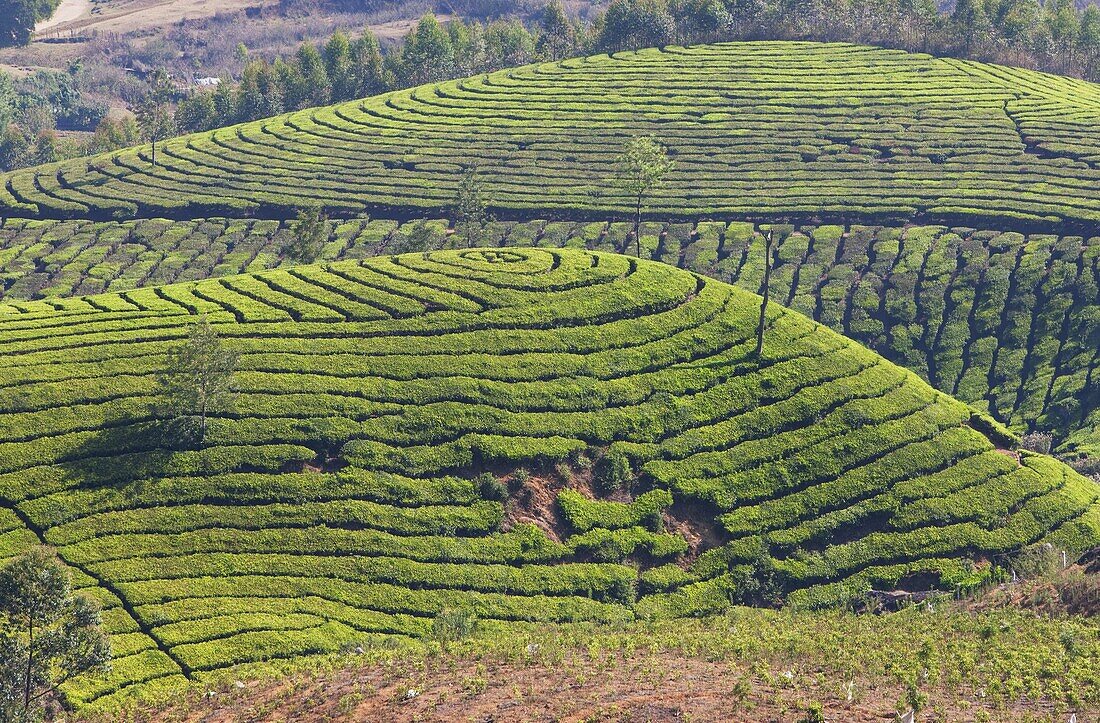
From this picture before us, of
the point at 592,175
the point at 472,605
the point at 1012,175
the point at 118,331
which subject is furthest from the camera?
the point at 592,175

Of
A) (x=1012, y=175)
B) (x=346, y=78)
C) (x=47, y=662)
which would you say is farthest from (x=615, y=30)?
(x=47, y=662)

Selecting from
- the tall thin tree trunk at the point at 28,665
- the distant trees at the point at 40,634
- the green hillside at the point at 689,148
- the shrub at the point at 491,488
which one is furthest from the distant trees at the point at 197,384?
the green hillside at the point at 689,148

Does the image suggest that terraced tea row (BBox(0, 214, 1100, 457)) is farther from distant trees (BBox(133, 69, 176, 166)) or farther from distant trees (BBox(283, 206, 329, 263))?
distant trees (BBox(133, 69, 176, 166))

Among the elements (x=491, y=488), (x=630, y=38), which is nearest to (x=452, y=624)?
(x=491, y=488)

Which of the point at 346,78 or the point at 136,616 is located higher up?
the point at 346,78

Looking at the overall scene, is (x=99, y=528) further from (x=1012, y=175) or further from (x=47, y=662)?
(x=1012, y=175)

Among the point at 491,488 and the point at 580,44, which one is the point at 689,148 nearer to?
the point at 580,44
